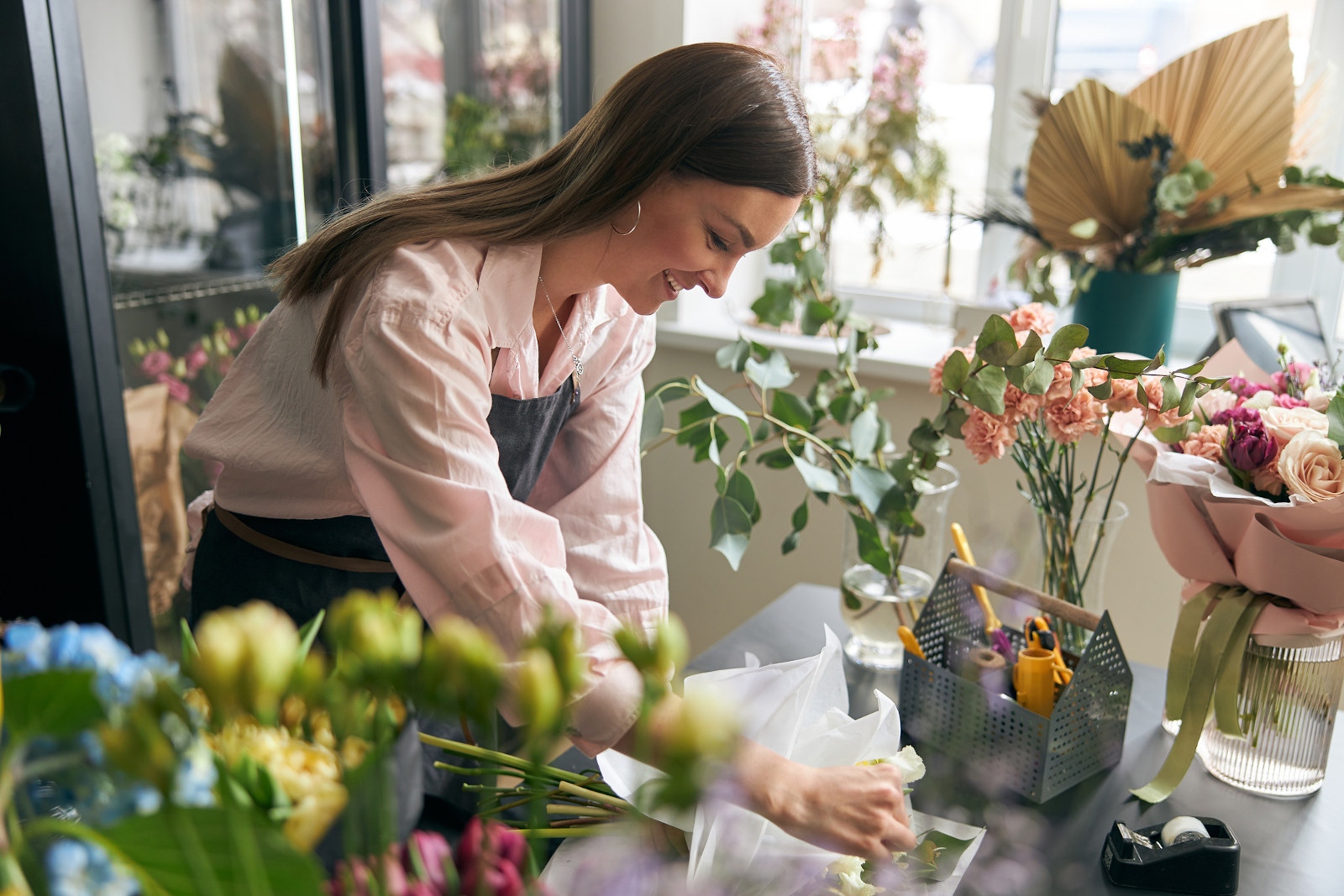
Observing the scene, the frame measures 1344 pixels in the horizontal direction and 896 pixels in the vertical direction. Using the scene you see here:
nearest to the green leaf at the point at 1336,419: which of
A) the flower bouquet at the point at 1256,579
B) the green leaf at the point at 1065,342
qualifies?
the flower bouquet at the point at 1256,579

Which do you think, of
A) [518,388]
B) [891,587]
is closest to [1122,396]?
[891,587]

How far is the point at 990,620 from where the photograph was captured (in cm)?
105

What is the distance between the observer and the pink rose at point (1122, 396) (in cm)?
93

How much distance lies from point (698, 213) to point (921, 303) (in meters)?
1.55

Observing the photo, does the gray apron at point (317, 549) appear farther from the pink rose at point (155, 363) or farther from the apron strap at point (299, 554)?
the pink rose at point (155, 363)

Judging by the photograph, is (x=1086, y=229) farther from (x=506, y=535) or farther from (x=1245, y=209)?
(x=506, y=535)

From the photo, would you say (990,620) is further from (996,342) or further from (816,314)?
(816,314)

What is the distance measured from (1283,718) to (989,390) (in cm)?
40

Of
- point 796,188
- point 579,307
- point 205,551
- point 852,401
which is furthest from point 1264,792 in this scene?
point 205,551

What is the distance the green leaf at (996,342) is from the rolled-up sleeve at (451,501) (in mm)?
443

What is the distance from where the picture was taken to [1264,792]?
3.06 ft

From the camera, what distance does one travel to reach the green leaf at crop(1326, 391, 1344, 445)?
810 mm

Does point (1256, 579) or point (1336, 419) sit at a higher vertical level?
point (1336, 419)

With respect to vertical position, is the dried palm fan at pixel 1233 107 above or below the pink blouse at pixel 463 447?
above
